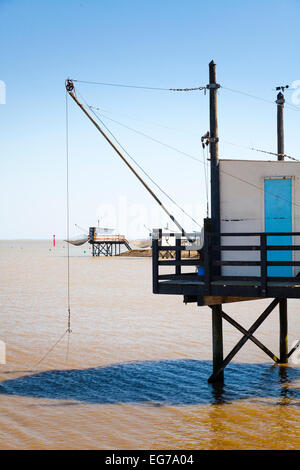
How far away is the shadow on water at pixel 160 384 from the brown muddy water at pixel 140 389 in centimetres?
2

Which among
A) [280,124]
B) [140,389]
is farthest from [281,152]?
[140,389]

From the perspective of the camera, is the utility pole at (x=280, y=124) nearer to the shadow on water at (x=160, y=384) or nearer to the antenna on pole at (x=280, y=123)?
the antenna on pole at (x=280, y=123)

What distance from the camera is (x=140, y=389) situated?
12.5 m

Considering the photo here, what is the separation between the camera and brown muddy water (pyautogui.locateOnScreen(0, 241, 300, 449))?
9.79 metres

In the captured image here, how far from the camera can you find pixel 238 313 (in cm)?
2381

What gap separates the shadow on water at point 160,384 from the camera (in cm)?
1183

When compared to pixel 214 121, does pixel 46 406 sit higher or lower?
lower

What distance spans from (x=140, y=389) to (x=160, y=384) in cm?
58

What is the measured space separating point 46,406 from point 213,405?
348cm

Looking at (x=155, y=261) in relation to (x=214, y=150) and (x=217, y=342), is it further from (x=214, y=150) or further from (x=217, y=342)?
(x=214, y=150)

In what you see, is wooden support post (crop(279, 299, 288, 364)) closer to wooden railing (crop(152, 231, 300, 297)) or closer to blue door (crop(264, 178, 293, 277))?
blue door (crop(264, 178, 293, 277))
